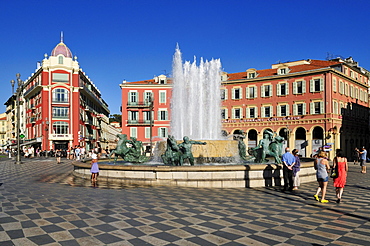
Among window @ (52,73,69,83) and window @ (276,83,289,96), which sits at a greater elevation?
window @ (52,73,69,83)

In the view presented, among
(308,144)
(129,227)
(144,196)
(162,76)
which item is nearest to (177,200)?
(144,196)

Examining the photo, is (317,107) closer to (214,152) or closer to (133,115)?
(133,115)

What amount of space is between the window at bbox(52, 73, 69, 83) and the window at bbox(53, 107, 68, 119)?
4.78 metres

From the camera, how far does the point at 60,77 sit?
57312mm

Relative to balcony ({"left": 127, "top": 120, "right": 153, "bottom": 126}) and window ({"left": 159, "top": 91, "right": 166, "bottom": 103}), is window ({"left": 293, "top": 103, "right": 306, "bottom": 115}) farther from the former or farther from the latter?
balcony ({"left": 127, "top": 120, "right": 153, "bottom": 126})

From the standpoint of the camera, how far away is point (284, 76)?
49125 millimetres

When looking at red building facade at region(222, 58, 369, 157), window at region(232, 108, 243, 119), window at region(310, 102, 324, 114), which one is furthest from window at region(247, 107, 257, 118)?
window at region(310, 102, 324, 114)

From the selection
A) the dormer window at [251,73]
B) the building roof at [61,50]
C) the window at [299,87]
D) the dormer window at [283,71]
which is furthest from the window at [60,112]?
the window at [299,87]

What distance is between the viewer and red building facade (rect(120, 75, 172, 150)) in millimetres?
57062

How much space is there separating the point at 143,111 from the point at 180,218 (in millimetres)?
50412

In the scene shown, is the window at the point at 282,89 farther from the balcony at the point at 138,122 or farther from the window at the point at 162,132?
the balcony at the point at 138,122

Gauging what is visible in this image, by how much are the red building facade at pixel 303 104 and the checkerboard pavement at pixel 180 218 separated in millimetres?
35866

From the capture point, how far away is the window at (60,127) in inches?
2199

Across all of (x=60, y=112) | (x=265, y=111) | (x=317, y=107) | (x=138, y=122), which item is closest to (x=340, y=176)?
(x=317, y=107)
